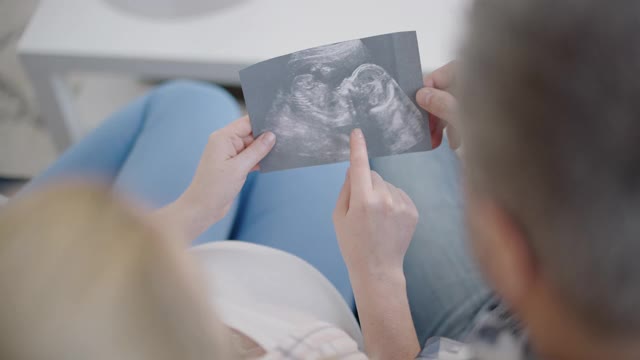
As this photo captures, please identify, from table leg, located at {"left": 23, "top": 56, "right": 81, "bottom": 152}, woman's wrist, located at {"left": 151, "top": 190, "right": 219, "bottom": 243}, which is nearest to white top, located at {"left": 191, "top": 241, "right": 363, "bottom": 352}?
woman's wrist, located at {"left": 151, "top": 190, "right": 219, "bottom": 243}

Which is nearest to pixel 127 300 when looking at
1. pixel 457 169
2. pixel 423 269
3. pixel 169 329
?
pixel 169 329

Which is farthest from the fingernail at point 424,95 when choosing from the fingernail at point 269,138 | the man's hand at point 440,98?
the fingernail at point 269,138

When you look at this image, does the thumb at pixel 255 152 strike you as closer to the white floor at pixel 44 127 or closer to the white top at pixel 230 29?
the white top at pixel 230 29

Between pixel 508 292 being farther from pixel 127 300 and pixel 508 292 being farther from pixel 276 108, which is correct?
pixel 276 108

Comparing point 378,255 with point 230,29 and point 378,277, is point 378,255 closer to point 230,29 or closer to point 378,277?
point 378,277

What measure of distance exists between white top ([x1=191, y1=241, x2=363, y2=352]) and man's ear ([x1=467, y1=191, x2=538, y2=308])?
0.32 m

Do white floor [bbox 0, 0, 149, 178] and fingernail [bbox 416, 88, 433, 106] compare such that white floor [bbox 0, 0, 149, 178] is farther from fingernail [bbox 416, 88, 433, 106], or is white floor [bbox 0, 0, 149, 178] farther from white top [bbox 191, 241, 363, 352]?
fingernail [bbox 416, 88, 433, 106]

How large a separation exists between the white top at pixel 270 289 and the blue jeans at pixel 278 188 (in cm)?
8

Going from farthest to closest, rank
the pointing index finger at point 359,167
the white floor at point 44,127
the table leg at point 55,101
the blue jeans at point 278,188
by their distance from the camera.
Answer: the white floor at point 44,127 < the table leg at point 55,101 < the blue jeans at point 278,188 < the pointing index finger at point 359,167

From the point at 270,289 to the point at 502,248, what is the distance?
400 millimetres

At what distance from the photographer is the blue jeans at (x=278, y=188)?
2.60 ft

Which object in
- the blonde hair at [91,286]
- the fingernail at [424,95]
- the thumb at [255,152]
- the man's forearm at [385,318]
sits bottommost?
the man's forearm at [385,318]

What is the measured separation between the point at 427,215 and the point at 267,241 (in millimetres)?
210

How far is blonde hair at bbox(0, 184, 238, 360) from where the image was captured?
33cm
